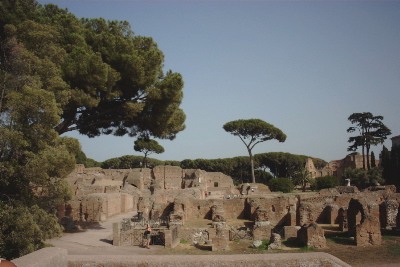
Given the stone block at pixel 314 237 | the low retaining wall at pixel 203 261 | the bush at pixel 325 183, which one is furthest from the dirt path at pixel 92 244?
the bush at pixel 325 183

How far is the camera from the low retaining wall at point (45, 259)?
438 cm

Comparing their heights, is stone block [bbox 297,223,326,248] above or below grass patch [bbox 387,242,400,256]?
above

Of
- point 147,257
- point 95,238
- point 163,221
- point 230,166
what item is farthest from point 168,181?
point 147,257

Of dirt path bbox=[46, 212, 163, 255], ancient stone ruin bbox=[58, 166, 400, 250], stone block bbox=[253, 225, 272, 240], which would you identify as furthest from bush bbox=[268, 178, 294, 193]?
dirt path bbox=[46, 212, 163, 255]

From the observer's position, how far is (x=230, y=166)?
58.1m

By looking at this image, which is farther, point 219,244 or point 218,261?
point 219,244

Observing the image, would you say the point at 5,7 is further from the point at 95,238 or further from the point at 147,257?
the point at 147,257

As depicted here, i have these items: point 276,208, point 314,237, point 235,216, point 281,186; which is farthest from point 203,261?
point 281,186

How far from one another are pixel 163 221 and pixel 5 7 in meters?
11.1

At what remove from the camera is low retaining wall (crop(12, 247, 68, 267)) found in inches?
172

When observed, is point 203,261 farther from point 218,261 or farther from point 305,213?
point 305,213

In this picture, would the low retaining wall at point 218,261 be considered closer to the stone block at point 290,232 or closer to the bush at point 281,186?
the stone block at point 290,232

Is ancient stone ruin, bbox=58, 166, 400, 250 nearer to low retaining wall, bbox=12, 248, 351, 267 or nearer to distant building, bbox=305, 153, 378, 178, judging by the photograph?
low retaining wall, bbox=12, 248, 351, 267

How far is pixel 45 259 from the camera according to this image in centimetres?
456
